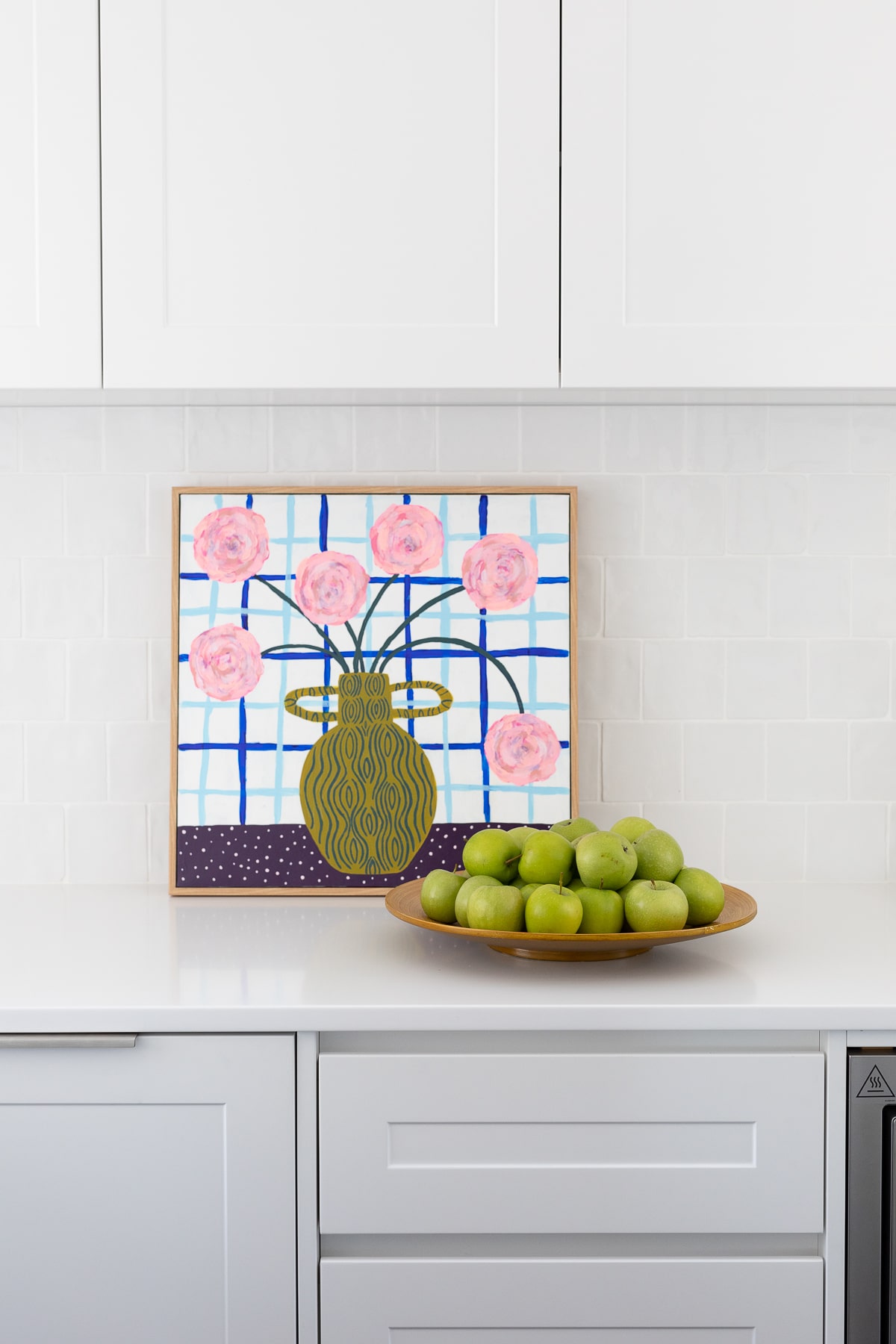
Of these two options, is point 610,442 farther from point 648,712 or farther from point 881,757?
point 881,757

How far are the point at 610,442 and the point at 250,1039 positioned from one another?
108 cm

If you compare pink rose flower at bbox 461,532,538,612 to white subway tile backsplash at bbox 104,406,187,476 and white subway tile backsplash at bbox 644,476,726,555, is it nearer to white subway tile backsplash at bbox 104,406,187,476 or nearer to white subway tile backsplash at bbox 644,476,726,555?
white subway tile backsplash at bbox 644,476,726,555

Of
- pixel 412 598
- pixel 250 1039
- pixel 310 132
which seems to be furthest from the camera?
pixel 412 598

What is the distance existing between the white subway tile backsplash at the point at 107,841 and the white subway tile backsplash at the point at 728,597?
3.14 ft

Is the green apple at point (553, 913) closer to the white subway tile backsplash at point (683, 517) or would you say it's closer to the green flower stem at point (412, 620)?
the green flower stem at point (412, 620)

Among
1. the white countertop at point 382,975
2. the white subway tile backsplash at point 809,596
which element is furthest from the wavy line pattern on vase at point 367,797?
the white subway tile backsplash at point 809,596

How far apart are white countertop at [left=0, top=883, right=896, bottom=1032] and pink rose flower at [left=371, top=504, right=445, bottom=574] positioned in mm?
539

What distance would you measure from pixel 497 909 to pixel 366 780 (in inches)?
19.8

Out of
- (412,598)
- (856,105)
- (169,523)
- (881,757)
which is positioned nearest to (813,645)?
(881,757)

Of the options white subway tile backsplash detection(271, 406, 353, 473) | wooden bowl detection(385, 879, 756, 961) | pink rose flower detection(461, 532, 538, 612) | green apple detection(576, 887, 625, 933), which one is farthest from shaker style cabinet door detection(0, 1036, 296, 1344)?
white subway tile backsplash detection(271, 406, 353, 473)

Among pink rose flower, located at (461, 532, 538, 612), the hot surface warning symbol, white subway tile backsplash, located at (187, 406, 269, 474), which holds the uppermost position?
white subway tile backsplash, located at (187, 406, 269, 474)

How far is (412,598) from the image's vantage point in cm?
174

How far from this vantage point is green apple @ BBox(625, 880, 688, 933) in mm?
1252

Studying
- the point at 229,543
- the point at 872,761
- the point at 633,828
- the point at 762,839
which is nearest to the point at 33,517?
the point at 229,543
